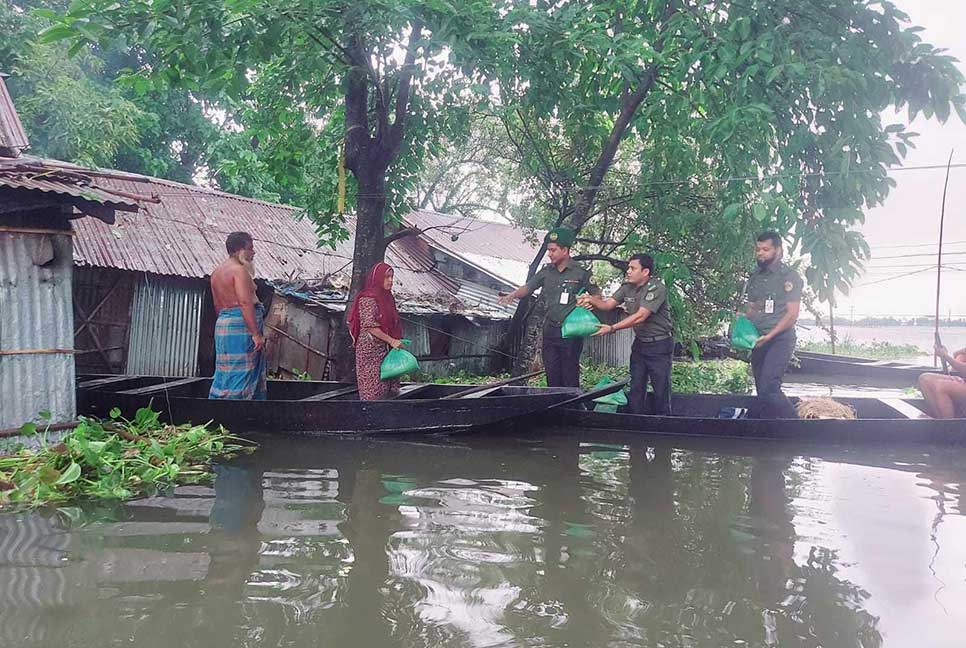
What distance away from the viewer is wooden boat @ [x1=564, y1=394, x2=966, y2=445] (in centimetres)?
655

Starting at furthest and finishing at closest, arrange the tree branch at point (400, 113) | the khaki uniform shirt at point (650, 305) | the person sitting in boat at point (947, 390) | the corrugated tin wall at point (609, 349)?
the corrugated tin wall at point (609, 349) → the tree branch at point (400, 113) → the khaki uniform shirt at point (650, 305) → the person sitting in boat at point (947, 390)

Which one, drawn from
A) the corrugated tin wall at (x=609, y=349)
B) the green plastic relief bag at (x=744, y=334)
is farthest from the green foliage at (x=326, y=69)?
the corrugated tin wall at (x=609, y=349)

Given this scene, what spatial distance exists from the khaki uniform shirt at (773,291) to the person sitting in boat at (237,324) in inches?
197

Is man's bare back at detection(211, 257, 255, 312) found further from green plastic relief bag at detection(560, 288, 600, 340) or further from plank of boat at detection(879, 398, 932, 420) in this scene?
plank of boat at detection(879, 398, 932, 420)

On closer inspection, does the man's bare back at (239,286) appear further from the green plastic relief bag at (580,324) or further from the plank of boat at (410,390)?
the green plastic relief bag at (580,324)

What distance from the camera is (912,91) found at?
6.14 meters

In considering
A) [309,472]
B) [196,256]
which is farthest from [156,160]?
[309,472]

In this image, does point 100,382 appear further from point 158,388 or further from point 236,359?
point 236,359

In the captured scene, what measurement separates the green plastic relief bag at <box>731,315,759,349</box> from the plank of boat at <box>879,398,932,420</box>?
5.47 ft

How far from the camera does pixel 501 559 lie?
3840 mm

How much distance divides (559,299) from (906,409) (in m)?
3.82

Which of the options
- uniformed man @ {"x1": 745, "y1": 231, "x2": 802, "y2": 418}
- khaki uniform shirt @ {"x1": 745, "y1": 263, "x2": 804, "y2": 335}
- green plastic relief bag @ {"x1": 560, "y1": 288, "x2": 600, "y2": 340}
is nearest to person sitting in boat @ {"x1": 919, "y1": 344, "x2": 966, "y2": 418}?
uniformed man @ {"x1": 745, "y1": 231, "x2": 802, "y2": 418}

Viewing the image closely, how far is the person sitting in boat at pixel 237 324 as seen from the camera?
263 inches

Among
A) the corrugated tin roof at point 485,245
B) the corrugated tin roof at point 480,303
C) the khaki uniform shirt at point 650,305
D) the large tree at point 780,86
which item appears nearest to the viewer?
the large tree at point 780,86
